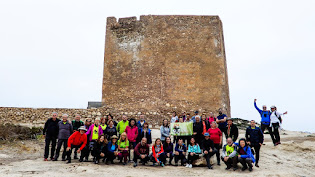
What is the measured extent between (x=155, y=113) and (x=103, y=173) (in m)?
8.54

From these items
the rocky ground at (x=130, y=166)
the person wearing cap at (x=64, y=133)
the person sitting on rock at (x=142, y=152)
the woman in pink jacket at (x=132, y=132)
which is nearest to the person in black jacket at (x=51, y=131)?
the person wearing cap at (x=64, y=133)

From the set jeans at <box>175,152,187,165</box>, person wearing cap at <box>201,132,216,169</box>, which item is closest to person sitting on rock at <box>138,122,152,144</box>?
jeans at <box>175,152,187,165</box>

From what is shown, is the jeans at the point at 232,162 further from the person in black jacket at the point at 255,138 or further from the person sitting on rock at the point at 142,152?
the person sitting on rock at the point at 142,152

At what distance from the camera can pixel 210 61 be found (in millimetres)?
15750

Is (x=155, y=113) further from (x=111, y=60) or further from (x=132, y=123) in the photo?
(x=132, y=123)

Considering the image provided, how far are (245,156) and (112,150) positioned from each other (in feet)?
12.9

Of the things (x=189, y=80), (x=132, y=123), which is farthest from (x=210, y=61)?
(x=132, y=123)

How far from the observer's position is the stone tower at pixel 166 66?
50.9 ft

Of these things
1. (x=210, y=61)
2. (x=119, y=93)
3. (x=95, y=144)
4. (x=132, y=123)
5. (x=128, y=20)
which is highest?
(x=128, y=20)

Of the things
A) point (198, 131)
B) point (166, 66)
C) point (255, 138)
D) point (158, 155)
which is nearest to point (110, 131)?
point (158, 155)

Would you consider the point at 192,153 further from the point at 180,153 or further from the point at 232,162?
the point at 232,162

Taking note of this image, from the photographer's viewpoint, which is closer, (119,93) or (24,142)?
(24,142)

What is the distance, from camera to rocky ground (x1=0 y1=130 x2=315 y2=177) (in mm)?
6961

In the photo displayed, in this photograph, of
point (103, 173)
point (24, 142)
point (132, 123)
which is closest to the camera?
point (103, 173)
